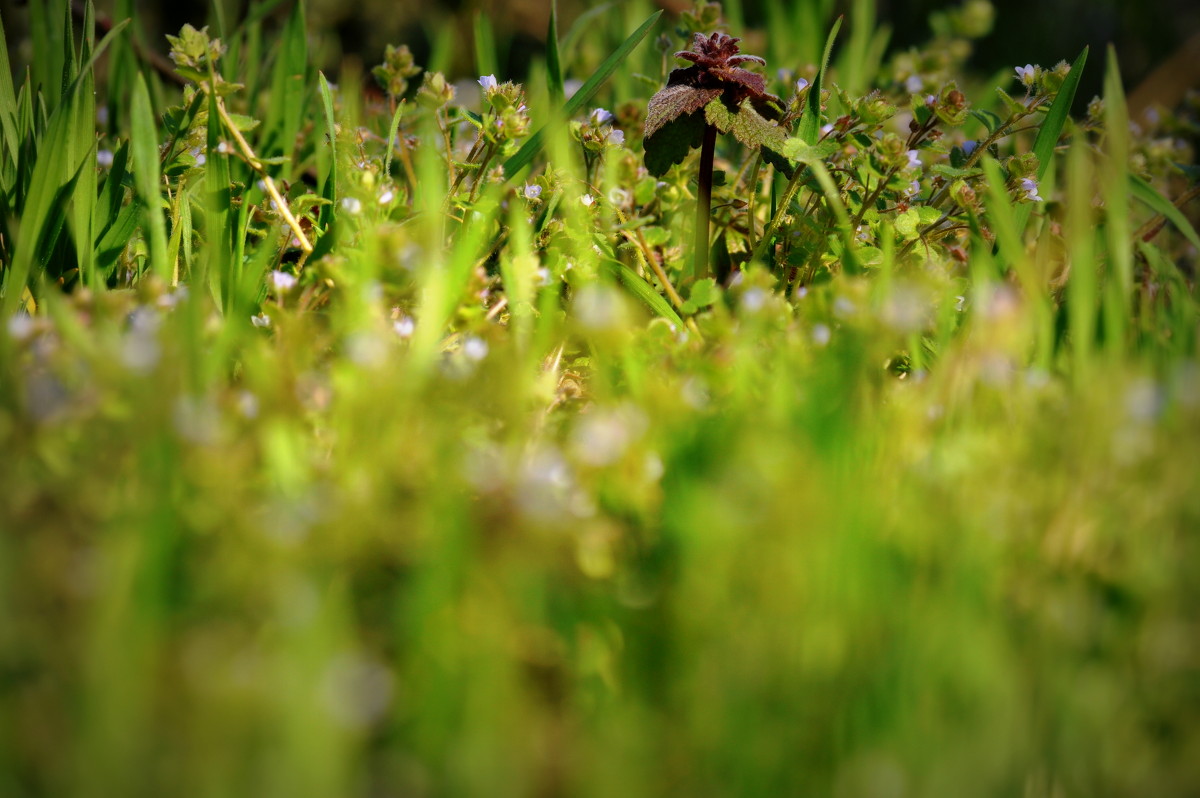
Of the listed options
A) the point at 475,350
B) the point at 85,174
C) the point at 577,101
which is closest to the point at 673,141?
the point at 577,101

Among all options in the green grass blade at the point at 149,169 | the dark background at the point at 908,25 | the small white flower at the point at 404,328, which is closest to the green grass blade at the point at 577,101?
the small white flower at the point at 404,328

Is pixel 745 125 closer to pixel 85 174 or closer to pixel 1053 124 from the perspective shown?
pixel 1053 124

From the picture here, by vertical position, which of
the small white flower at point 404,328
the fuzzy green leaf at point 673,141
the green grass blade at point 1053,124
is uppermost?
the green grass blade at point 1053,124

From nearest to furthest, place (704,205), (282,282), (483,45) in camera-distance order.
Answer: (282,282) → (704,205) → (483,45)

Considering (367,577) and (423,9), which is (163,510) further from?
(423,9)

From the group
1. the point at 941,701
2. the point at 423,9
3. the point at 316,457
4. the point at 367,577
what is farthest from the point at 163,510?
the point at 423,9

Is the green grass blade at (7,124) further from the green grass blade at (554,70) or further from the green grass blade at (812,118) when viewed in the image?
the green grass blade at (812,118)
